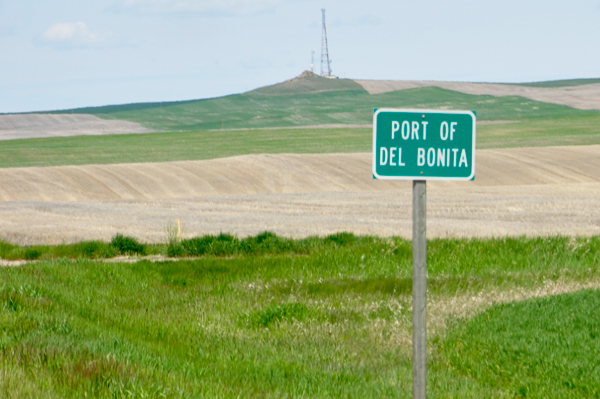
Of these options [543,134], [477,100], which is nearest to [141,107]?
[477,100]

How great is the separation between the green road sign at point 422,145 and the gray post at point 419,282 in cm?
16

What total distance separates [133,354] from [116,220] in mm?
21222

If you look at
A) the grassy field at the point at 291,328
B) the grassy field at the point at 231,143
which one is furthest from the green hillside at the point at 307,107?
the grassy field at the point at 291,328

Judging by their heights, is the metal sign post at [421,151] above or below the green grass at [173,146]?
above

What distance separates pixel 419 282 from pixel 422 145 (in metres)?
0.99

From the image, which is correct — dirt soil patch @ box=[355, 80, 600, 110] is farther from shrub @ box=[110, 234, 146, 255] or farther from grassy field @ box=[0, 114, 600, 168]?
shrub @ box=[110, 234, 146, 255]

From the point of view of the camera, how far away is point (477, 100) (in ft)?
393

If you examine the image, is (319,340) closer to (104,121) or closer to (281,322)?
(281,322)

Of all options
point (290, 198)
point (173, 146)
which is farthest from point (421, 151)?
point (173, 146)

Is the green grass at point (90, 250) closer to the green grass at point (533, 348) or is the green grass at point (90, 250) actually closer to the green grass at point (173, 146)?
the green grass at point (533, 348)

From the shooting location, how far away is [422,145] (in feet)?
18.0

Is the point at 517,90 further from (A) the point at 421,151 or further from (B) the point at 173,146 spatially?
(A) the point at 421,151

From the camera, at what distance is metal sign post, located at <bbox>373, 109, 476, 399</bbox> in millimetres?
5453

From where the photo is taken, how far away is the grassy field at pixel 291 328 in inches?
254
